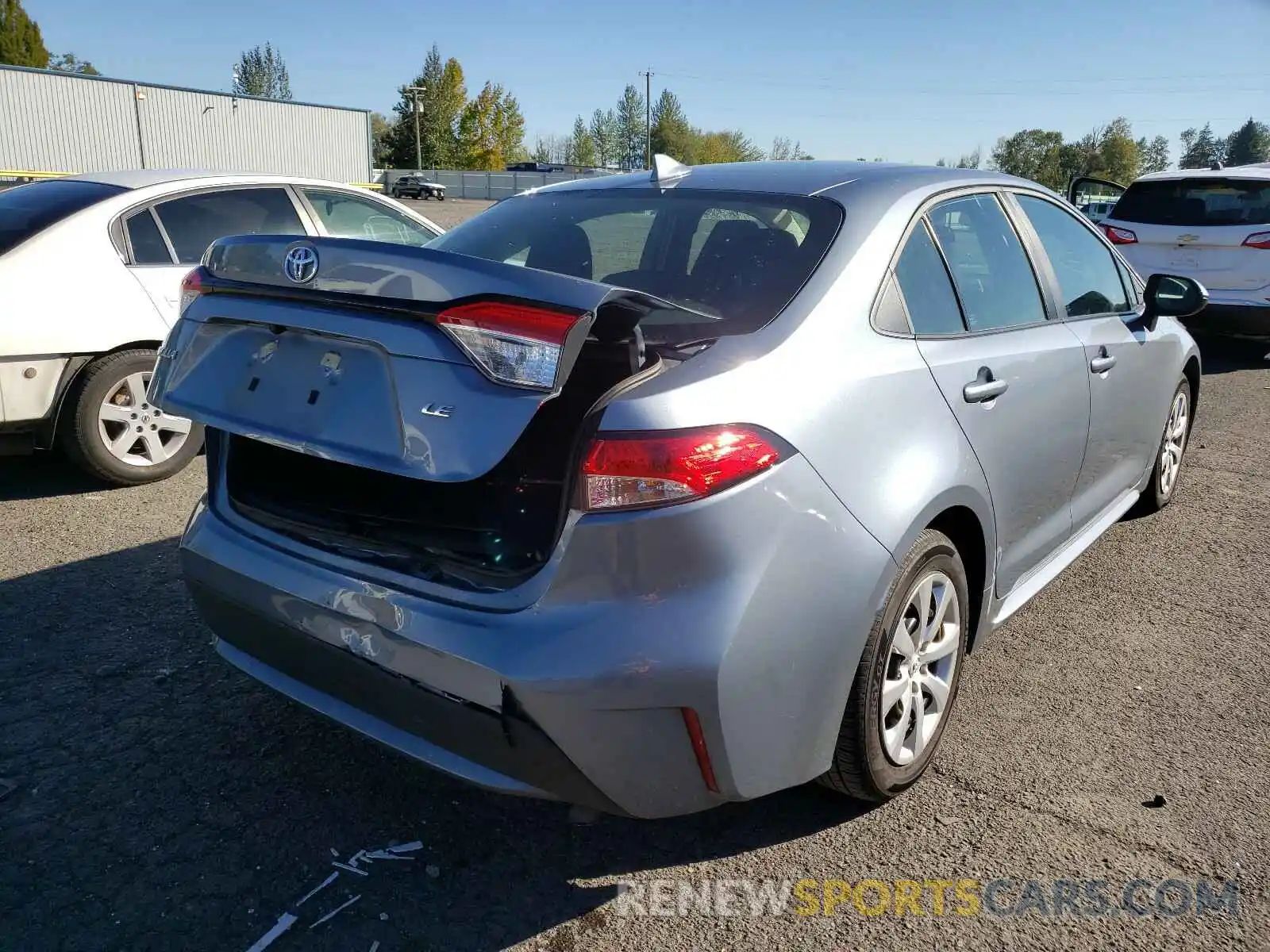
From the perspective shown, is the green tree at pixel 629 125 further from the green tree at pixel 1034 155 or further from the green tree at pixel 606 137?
the green tree at pixel 1034 155

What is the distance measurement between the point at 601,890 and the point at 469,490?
3.28 ft

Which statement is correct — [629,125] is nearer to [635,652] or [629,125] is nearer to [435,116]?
[435,116]

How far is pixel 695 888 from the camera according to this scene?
2.31 m

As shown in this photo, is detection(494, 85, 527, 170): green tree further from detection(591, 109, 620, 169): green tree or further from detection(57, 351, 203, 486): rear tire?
detection(57, 351, 203, 486): rear tire

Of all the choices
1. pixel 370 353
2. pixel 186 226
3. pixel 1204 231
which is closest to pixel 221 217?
pixel 186 226

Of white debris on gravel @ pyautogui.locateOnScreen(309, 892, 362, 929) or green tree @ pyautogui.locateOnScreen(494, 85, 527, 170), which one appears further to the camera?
green tree @ pyautogui.locateOnScreen(494, 85, 527, 170)

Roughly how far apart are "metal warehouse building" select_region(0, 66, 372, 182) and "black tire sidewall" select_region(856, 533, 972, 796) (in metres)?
38.1

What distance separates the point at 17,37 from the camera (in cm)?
6331

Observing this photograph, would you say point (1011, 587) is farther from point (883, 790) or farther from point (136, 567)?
point (136, 567)

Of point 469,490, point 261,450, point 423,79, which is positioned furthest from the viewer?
point 423,79

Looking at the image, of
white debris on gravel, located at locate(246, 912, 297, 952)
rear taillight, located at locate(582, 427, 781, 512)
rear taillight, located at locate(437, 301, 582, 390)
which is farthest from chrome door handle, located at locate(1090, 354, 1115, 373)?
white debris on gravel, located at locate(246, 912, 297, 952)

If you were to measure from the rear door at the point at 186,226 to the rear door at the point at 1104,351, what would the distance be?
370 cm

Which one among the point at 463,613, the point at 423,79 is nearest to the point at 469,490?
the point at 463,613

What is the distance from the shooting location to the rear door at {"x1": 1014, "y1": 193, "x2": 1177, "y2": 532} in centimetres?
353
